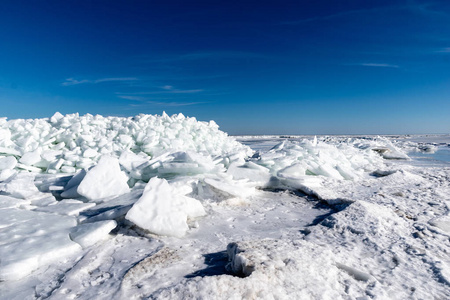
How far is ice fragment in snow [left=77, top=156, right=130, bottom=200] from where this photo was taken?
2.27 m

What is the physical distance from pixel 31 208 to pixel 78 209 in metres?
0.41

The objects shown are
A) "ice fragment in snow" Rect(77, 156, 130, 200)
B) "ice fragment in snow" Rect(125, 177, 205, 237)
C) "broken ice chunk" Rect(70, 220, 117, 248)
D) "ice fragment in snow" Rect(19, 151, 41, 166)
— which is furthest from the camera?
"ice fragment in snow" Rect(19, 151, 41, 166)

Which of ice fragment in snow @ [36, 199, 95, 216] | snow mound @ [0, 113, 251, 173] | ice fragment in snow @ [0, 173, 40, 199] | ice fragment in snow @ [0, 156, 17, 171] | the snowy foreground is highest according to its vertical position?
snow mound @ [0, 113, 251, 173]

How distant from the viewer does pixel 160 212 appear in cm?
164

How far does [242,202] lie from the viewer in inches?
92.4

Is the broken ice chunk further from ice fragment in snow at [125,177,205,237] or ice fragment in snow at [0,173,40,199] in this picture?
ice fragment in snow at [0,173,40,199]

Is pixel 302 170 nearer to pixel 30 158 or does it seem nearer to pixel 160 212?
pixel 160 212

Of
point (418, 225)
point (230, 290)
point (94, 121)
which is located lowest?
point (418, 225)

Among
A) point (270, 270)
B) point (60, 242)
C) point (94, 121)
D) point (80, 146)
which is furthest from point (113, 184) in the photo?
point (94, 121)

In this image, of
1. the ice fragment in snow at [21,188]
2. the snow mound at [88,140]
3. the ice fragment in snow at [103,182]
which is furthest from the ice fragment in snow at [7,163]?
the ice fragment in snow at [103,182]

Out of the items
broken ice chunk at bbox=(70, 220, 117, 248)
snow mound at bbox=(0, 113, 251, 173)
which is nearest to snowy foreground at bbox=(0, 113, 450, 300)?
broken ice chunk at bbox=(70, 220, 117, 248)

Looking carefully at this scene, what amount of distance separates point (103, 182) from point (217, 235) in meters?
1.22

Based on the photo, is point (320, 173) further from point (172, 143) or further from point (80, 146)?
point (80, 146)

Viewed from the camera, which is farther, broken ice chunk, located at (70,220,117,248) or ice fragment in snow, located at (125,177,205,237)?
ice fragment in snow, located at (125,177,205,237)
